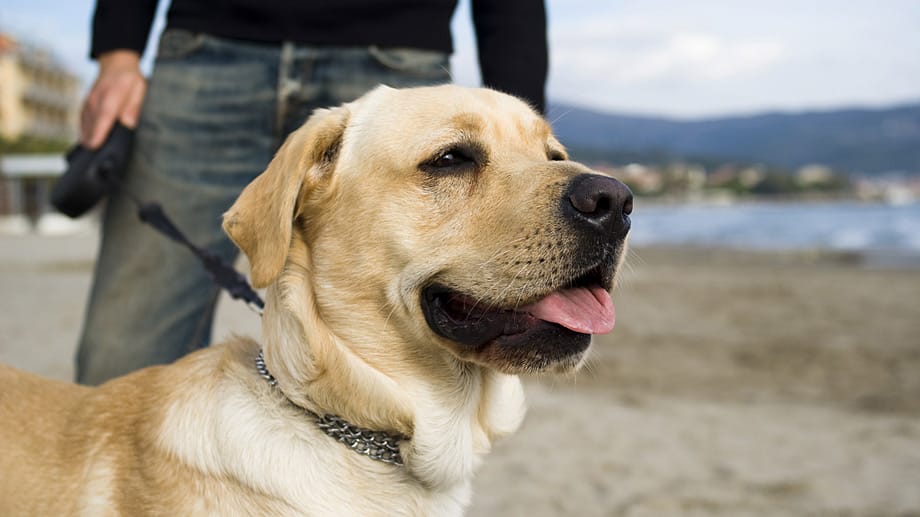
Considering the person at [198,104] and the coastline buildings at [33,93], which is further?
the coastline buildings at [33,93]

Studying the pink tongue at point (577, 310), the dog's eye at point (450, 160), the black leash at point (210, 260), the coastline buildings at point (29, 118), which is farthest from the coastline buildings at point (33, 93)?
the pink tongue at point (577, 310)

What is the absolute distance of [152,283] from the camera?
293 cm

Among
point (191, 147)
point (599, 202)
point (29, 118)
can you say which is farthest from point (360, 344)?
point (29, 118)

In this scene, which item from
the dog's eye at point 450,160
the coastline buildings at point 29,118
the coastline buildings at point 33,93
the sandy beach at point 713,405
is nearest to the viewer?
the dog's eye at point 450,160

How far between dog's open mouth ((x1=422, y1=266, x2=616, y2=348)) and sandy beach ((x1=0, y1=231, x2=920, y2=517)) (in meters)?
0.32

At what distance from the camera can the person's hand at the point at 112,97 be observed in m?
2.95

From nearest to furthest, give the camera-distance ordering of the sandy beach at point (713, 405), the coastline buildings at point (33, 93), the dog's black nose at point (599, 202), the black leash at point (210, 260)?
the dog's black nose at point (599, 202)
the black leash at point (210, 260)
the sandy beach at point (713, 405)
the coastline buildings at point (33, 93)

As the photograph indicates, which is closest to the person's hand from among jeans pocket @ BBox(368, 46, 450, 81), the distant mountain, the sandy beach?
jeans pocket @ BBox(368, 46, 450, 81)

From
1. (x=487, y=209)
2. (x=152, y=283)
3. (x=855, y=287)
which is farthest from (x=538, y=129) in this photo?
(x=855, y=287)

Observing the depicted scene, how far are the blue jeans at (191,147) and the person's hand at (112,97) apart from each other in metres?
0.06

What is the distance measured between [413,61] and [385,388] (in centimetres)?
135

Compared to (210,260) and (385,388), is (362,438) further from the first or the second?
(210,260)

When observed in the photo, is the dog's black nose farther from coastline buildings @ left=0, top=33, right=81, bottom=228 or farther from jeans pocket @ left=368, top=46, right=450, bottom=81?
coastline buildings @ left=0, top=33, right=81, bottom=228

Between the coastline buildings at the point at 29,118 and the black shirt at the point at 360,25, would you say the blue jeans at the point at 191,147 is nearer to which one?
the black shirt at the point at 360,25
